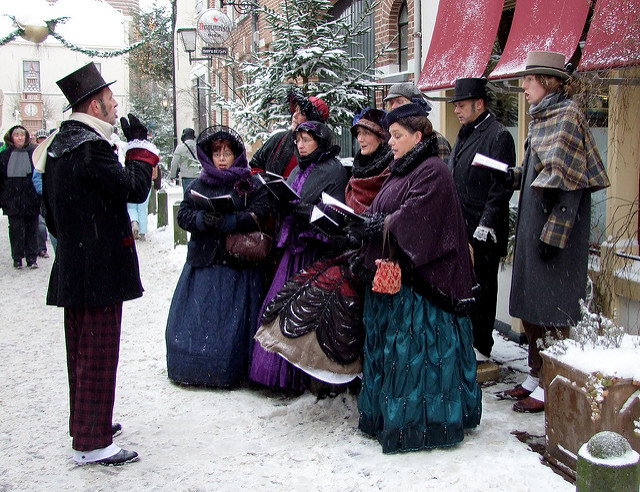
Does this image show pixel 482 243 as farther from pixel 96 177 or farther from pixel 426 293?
pixel 96 177

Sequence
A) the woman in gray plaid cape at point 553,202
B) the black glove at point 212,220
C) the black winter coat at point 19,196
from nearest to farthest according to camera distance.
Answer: the woman in gray plaid cape at point 553,202 < the black glove at point 212,220 < the black winter coat at point 19,196

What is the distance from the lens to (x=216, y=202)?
16.4 feet

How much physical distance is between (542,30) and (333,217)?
2.28 m

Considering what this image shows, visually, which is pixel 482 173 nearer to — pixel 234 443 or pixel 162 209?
pixel 234 443

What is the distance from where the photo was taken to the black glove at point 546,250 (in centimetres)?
413

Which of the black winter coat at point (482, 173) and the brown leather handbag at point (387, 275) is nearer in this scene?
the brown leather handbag at point (387, 275)

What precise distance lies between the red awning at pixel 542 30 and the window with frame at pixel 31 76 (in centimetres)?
5519

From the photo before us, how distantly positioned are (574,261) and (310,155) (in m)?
1.93

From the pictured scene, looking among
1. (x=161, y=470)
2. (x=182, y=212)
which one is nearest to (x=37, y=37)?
(x=182, y=212)

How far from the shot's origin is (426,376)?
3.91m

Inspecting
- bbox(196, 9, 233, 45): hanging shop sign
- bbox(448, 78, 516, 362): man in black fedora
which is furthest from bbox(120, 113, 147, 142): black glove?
bbox(196, 9, 233, 45): hanging shop sign

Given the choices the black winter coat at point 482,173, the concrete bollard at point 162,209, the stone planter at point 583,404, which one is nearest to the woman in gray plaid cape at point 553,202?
the black winter coat at point 482,173

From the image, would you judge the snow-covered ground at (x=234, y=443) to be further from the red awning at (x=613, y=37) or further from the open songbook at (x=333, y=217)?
the red awning at (x=613, y=37)

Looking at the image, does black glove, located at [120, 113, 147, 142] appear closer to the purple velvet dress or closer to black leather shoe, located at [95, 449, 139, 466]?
the purple velvet dress
